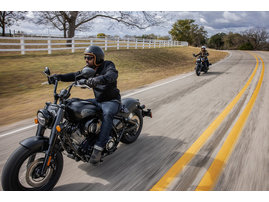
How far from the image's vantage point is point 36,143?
111 inches

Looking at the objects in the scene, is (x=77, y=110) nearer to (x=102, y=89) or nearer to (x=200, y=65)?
(x=102, y=89)

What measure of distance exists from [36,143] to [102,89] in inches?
54.7

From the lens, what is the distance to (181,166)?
12.1 feet

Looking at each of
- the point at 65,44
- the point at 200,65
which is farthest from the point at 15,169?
the point at 65,44

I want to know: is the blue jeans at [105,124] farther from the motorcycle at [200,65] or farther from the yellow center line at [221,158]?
the motorcycle at [200,65]

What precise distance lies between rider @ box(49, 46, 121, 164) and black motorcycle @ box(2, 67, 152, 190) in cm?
12

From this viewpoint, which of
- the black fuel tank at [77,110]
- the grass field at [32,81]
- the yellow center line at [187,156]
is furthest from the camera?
the grass field at [32,81]

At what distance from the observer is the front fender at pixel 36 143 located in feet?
9.05

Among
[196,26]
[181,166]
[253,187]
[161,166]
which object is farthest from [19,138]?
[196,26]

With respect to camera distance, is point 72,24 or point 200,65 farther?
point 72,24

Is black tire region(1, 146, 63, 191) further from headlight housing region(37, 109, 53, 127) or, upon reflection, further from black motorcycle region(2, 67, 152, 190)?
headlight housing region(37, 109, 53, 127)

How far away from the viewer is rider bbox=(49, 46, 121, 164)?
3387 millimetres

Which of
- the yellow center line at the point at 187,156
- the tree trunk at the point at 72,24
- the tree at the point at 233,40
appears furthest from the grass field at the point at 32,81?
the tree at the point at 233,40
